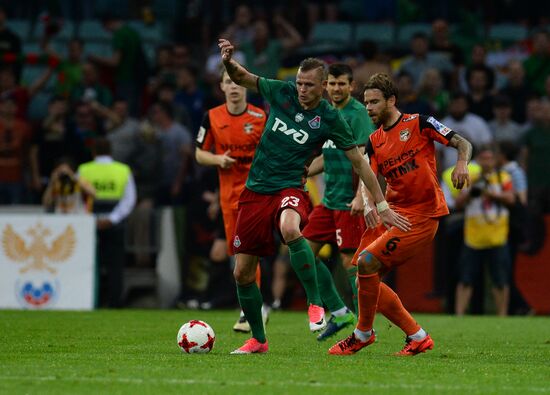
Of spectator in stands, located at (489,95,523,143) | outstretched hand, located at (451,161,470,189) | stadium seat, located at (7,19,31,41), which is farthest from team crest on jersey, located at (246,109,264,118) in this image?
stadium seat, located at (7,19,31,41)

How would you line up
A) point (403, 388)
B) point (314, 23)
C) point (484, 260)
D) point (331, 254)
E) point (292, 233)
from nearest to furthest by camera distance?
1. point (403, 388)
2. point (292, 233)
3. point (331, 254)
4. point (484, 260)
5. point (314, 23)

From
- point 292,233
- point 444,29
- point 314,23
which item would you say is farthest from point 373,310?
point 314,23

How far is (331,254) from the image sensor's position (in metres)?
16.5

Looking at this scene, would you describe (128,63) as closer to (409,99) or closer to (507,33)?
(409,99)

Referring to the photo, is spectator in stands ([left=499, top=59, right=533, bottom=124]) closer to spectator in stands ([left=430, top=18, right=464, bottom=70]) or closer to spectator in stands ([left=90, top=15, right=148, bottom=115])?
spectator in stands ([left=430, top=18, right=464, bottom=70])

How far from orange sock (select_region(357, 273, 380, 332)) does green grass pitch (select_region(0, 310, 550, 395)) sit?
10.8 inches

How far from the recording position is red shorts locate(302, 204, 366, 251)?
11844mm

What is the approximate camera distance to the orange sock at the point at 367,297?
31.4ft

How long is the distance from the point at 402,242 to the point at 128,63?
12.8 meters


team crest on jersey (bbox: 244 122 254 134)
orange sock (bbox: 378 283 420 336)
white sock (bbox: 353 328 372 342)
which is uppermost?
team crest on jersey (bbox: 244 122 254 134)

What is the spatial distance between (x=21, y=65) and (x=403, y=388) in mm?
14856

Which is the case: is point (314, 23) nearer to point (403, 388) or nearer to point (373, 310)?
point (373, 310)

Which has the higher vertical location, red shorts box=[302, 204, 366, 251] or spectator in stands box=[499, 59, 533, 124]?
spectator in stands box=[499, 59, 533, 124]

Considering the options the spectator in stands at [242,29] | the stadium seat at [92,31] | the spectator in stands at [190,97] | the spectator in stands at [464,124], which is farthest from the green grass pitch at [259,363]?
the stadium seat at [92,31]
